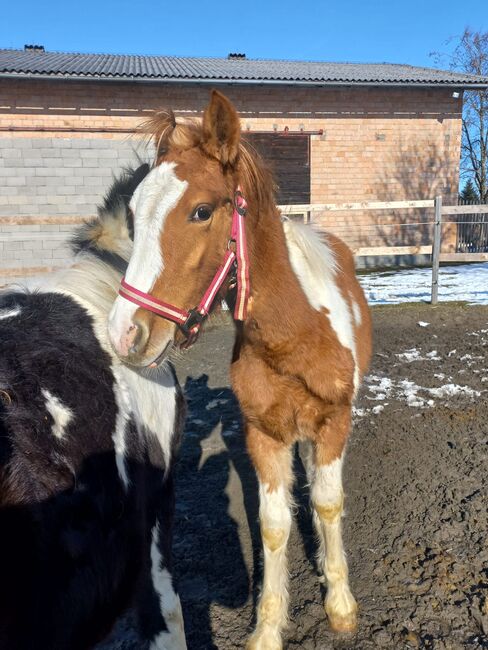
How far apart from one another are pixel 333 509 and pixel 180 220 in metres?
1.61

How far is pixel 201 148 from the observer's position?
194cm

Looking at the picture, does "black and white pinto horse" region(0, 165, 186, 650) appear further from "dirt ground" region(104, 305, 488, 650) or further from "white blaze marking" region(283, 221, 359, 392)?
"white blaze marking" region(283, 221, 359, 392)

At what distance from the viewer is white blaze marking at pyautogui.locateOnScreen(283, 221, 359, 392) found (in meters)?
2.47

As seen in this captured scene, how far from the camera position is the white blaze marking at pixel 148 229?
1.62 meters

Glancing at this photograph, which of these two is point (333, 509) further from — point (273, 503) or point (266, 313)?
point (266, 313)

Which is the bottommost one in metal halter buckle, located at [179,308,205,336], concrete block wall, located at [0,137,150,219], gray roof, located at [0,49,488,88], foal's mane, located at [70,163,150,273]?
metal halter buckle, located at [179,308,205,336]

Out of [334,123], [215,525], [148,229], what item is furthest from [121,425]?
[334,123]

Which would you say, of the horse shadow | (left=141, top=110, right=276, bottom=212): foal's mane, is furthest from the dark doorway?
(left=141, top=110, right=276, bottom=212): foal's mane

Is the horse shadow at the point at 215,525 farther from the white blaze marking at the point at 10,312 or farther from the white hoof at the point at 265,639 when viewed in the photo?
the white blaze marking at the point at 10,312

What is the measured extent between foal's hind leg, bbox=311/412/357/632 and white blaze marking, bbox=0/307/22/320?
4.89ft

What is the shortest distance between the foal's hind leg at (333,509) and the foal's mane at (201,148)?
44.3 inches

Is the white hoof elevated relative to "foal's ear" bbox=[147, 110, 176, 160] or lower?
lower

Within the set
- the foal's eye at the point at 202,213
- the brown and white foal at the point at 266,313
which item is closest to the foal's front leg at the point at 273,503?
the brown and white foal at the point at 266,313

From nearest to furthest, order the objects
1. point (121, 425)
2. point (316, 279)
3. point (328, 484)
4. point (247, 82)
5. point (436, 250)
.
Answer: point (121, 425) → point (328, 484) → point (316, 279) → point (436, 250) → point (247, 82)
